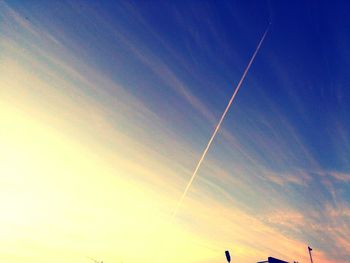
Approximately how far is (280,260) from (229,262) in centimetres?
882

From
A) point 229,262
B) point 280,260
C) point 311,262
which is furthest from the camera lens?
point 311,262

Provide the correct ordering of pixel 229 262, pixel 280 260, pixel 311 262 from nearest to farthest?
pixel 229 262, pixel 280 260, pixel 311 262

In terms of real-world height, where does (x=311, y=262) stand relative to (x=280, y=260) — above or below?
above

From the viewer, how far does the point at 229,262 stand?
25797 mm

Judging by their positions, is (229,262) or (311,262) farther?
(311,262)

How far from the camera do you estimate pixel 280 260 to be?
30.4 m

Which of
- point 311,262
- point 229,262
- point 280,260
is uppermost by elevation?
point 311,262

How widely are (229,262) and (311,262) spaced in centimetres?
2361

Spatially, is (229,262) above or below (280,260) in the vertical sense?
below

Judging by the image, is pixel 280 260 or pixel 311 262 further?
pixel 311 262

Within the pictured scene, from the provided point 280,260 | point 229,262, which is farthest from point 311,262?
point 229,262

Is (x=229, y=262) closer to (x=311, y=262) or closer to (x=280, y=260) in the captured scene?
(x=280, y=260)

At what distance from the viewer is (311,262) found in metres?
40.8
